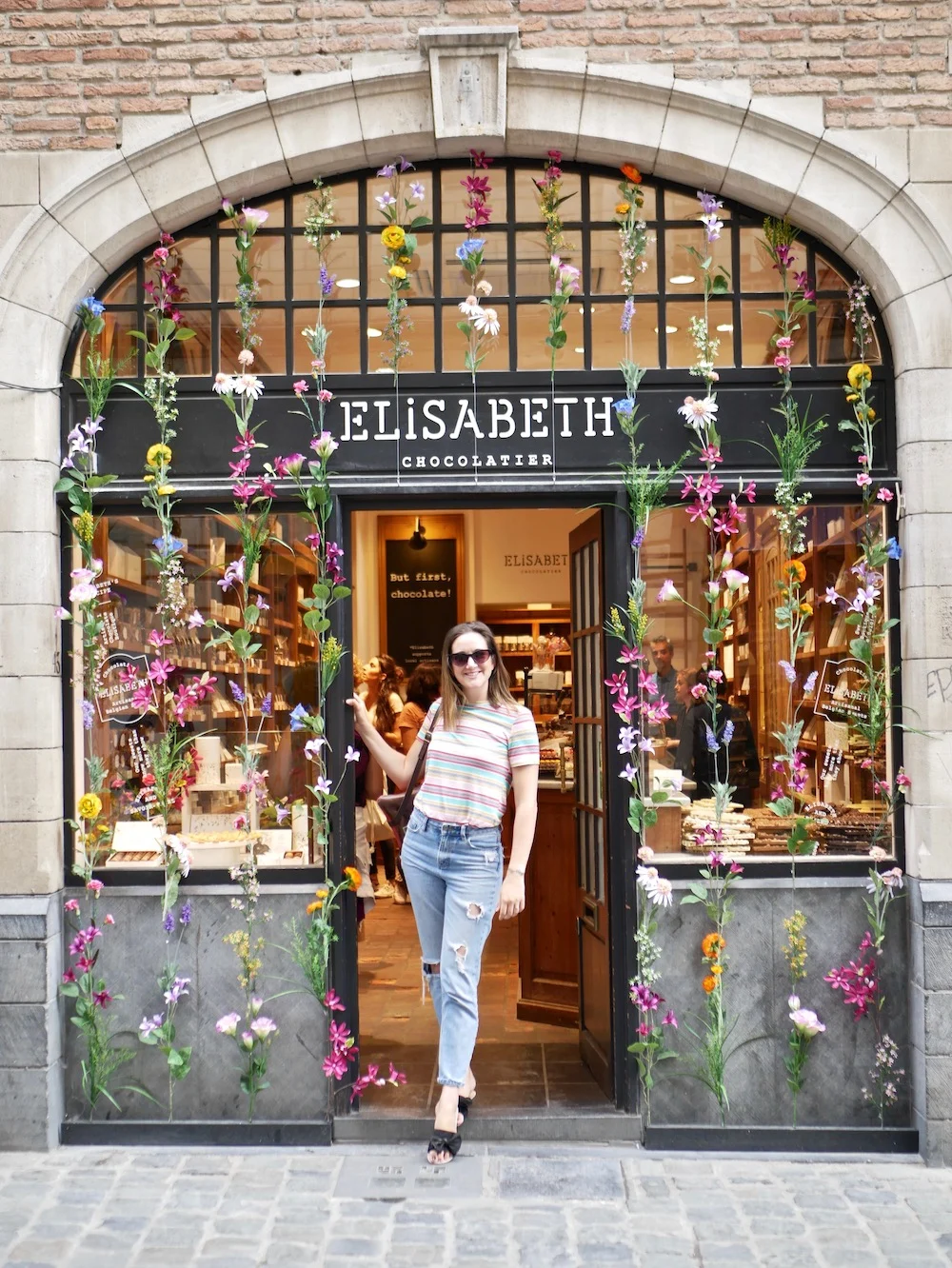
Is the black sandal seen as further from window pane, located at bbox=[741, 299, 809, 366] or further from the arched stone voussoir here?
the arched stone voussoir

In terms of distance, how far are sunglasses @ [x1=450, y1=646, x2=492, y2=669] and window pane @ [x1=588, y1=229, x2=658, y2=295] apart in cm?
180

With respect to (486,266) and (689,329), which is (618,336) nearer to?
(689,329)

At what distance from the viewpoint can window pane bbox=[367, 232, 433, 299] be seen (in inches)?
224

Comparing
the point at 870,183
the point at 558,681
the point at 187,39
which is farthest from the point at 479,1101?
the point at 558,681

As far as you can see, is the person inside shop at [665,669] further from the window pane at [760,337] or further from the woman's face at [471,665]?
the window pane at [760,337]

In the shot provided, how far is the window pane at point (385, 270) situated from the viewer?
5.70 meters

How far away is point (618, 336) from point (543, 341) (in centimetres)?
35

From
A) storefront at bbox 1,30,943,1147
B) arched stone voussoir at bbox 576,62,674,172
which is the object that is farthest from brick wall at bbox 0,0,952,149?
storefront at bbox 1,30,943,1147

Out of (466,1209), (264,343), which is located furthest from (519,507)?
(466,1209)

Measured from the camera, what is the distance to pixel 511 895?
5137 millimetres

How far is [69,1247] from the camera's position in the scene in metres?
4.36

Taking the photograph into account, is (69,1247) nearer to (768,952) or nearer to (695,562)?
(768,952)

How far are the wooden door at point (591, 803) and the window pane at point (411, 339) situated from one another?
110 cm

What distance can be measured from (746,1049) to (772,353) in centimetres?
315
